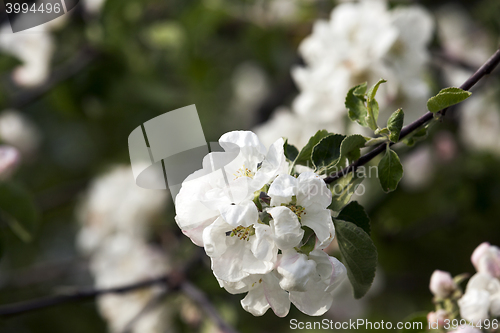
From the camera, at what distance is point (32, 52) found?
185 centimetres

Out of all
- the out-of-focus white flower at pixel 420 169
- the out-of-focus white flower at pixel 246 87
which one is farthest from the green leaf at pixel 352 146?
the out-of-focus white flower at pixel 246 87

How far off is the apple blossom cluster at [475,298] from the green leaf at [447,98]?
344 mm

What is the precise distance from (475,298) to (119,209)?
1396 mm

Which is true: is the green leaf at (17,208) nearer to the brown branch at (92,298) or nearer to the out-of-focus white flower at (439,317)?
the brown branch at (92,298)

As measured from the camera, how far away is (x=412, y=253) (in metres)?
2.12

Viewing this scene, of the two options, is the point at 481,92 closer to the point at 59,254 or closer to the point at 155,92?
the point at 155,92

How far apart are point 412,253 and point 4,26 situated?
1.92m

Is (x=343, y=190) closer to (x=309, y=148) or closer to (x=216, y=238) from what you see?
(x=309, y=148)

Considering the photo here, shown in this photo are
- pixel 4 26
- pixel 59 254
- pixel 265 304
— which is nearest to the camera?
pixel 265 304

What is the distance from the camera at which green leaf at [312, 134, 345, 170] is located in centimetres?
58

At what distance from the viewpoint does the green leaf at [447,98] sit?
535 millimetres

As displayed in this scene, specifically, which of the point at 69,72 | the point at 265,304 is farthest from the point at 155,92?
the point at 265,304

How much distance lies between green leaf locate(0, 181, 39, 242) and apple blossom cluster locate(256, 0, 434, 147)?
2.43ft

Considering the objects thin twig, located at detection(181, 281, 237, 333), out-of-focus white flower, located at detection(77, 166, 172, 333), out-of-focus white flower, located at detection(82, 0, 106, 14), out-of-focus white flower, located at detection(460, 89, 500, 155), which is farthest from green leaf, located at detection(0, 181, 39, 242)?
out-of-focus white flower, located at detection(460, 89, 500, 155)
